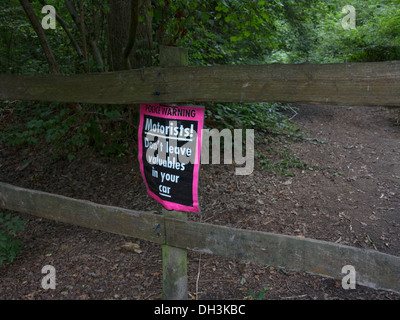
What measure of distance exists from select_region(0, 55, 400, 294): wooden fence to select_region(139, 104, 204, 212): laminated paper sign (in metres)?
0.11

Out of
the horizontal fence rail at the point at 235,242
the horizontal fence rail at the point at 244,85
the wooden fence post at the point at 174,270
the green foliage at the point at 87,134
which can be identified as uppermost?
the horizontal fence rail at the point at 244,85

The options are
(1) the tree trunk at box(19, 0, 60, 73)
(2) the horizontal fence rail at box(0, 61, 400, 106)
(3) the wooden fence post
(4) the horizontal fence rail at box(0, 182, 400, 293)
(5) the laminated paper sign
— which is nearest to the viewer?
(2) the horizontal fence rail at box(0, 61, 400, 106)

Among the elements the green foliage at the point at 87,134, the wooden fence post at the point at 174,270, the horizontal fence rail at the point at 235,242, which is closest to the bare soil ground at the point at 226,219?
the green foliage at the point at 87,134

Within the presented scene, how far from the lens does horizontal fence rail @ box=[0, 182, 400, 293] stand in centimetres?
198

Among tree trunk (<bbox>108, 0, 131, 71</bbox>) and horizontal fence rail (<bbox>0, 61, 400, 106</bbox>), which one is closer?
horizontal fence rail (<bbox>0, 61, 400, 106</bbox>)

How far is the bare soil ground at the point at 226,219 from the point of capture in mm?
3057

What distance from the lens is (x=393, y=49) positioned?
8836mm

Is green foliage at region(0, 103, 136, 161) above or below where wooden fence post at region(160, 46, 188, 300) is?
above

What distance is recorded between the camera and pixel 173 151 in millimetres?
2371

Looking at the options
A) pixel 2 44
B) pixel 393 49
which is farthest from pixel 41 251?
pixel 393 49

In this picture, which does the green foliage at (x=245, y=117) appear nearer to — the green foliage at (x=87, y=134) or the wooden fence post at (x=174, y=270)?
the green foliage at (x=87, y=134)

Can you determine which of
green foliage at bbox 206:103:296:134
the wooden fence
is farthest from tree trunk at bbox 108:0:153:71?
the wooden fence
